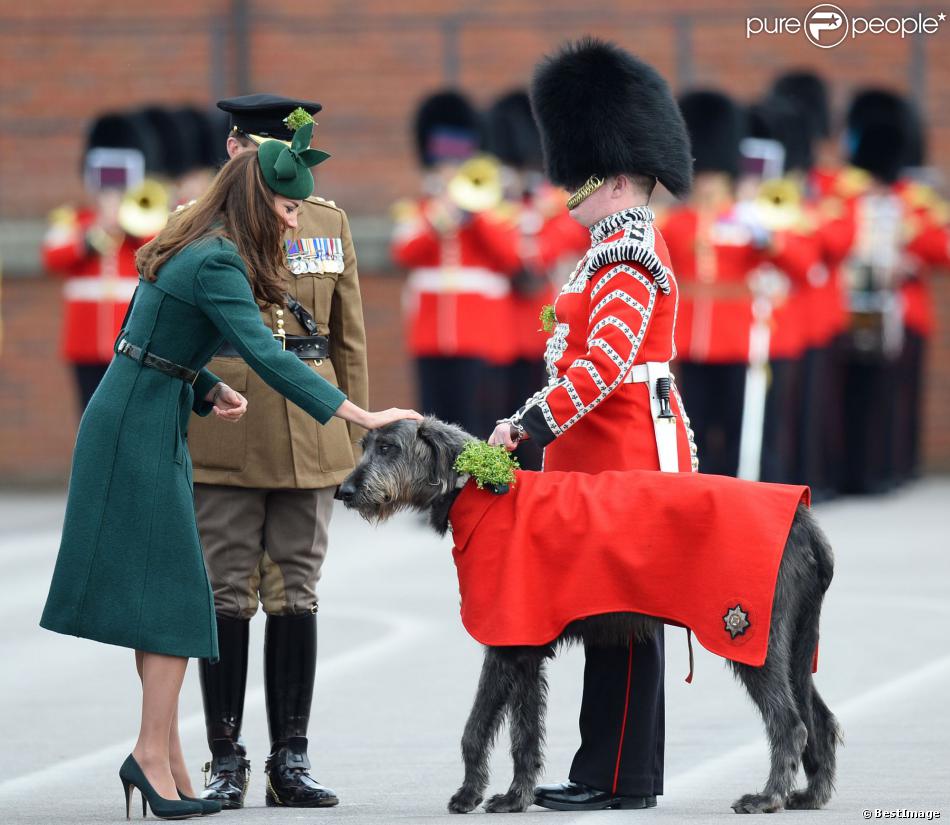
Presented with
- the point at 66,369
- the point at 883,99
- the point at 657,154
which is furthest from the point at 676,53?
the point at 657,154

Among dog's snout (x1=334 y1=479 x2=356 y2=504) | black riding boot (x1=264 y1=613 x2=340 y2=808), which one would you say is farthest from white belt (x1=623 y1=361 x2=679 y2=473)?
black riding boot (x1=264 y1=613 x2=340 y2=808)

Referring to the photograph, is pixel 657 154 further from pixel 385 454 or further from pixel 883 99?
pixel 883 99

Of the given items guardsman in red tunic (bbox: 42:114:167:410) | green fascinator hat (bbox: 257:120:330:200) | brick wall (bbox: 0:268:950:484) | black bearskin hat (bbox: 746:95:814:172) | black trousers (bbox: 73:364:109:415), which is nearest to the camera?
green fascinator hat (bbox: 257:120:330:200)

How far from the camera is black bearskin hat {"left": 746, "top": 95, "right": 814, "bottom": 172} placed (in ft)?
50.4

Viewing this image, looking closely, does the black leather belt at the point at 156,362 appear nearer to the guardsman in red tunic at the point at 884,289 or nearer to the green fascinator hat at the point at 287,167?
the green fascinator hat at the point at 287,167

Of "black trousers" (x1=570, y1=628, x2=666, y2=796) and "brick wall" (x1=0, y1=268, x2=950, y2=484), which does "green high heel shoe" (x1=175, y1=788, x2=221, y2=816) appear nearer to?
"black trousers" (x1=570, y1=628, x2=666, y2=796)

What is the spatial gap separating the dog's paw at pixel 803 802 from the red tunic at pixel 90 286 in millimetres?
9208

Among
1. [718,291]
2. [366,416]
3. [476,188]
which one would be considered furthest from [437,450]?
[718,291]

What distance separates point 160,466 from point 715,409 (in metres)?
8.96

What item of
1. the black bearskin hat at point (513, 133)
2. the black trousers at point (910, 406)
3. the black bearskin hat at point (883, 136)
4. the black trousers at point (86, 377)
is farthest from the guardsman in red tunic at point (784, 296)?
the black trousers at point (86, 377)

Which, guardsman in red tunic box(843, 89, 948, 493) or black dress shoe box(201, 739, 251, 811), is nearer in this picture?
black dress shoe box(201, 739, 251, 811)

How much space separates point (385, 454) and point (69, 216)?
9421 mm

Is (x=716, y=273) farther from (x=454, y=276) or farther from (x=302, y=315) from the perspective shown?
(x=302, y=315)

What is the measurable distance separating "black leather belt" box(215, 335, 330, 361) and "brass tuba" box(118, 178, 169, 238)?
26.4 ft
